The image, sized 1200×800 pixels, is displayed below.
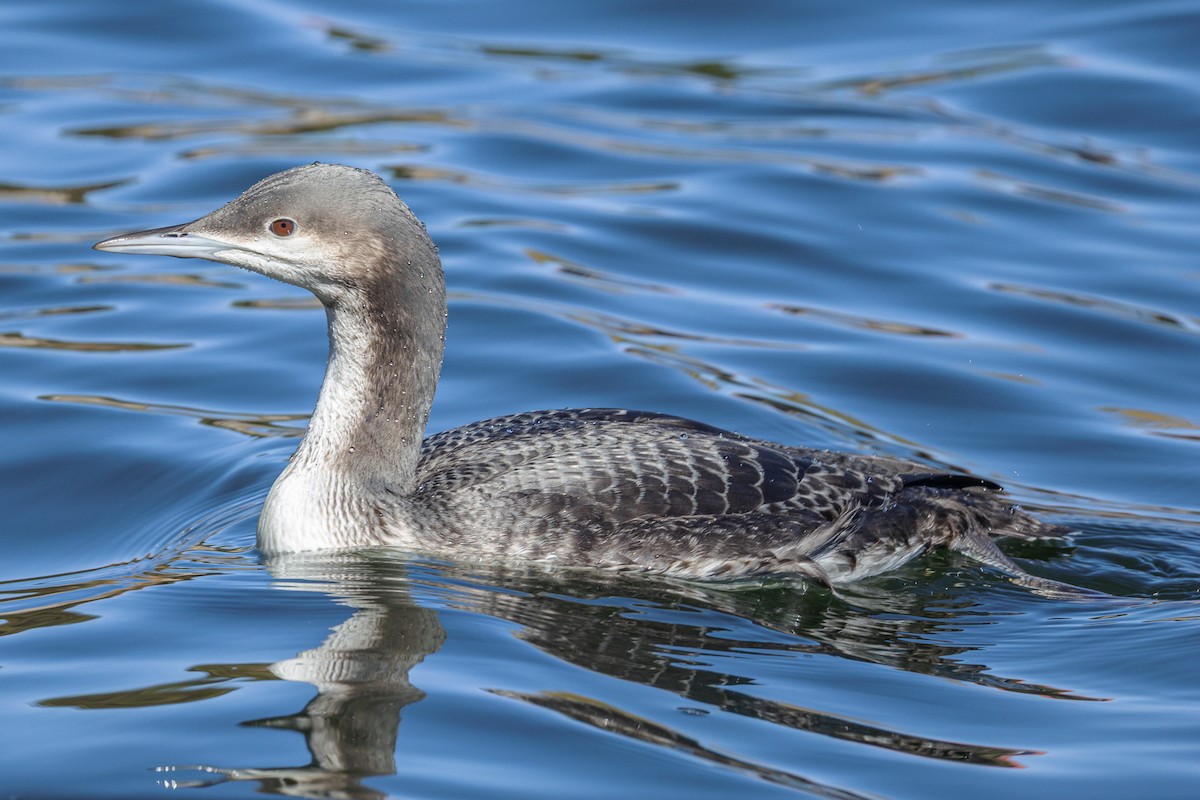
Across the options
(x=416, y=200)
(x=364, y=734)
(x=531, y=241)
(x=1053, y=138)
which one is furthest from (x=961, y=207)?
(x=364, y=734)

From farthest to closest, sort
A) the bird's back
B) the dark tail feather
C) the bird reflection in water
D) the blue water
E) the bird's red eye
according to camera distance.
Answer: the dark tail feather → the bird's back → the bird's red eye → the blue water → the bird reflection in water

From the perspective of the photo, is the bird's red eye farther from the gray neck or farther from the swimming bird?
the gray neck

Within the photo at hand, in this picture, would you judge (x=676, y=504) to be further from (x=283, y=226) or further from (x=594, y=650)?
(x=283, y=226)

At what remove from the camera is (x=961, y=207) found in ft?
38.7

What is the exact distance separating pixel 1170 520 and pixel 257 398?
177 inches

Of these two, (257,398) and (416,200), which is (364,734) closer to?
(257,398)

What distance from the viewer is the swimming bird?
21.4ft

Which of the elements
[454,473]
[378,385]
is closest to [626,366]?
[454,473]

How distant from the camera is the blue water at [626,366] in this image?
5246 mm

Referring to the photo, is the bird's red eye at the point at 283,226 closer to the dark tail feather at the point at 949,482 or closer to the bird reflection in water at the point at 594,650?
the bird reflection in water at the point at 594,650

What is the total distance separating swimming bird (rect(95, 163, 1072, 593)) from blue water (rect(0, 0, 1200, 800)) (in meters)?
0.15

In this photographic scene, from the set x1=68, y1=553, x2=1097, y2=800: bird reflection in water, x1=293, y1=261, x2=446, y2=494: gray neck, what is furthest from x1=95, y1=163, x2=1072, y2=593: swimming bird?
x1=68, y1=553, x2=1097, y2=800: bird reflection in water

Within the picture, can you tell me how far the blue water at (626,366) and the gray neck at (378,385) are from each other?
426mm

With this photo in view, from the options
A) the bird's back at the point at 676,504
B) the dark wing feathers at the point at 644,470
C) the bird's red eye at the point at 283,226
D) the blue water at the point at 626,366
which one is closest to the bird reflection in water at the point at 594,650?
the blue water at the point at 626,366
